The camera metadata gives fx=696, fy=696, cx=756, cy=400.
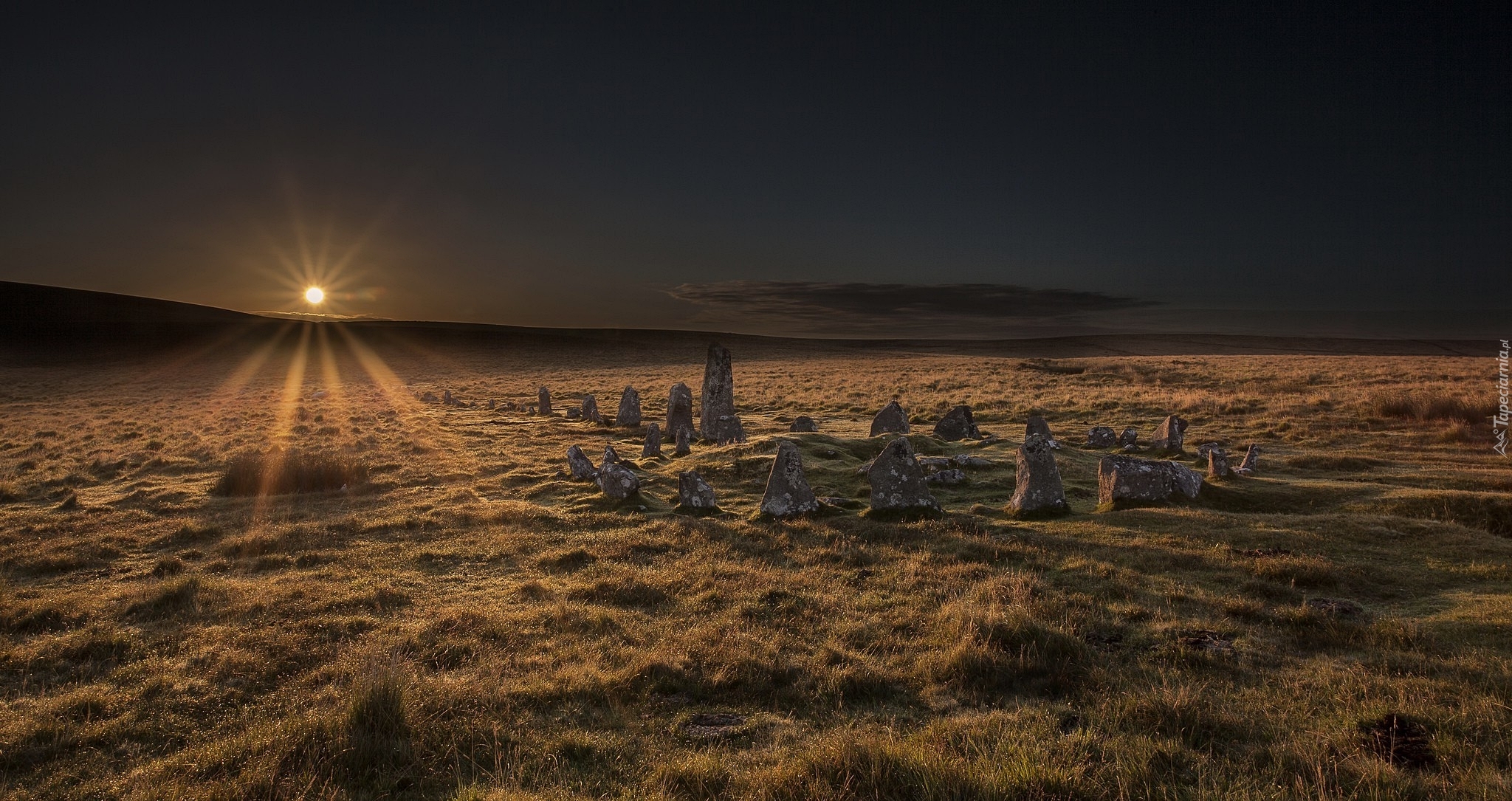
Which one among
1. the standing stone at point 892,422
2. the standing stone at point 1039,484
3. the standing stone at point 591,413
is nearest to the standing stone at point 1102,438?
the standing stone at point 892,422

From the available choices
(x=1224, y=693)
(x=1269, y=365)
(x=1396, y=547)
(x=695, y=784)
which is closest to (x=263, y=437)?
(x=695, y=784)

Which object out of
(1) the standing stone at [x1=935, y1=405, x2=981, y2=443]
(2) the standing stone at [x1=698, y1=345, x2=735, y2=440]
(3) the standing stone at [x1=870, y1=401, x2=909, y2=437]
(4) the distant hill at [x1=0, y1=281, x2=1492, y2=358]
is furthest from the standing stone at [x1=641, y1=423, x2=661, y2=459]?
(4) the distant hill at [x1=0, y1=281, x2=1492, y2=358]

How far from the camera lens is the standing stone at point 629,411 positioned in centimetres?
2852

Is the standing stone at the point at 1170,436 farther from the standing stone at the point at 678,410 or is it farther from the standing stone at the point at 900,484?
the standing stone at the point at 678,410

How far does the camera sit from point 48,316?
9612 cm

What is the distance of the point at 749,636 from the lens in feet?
25.2

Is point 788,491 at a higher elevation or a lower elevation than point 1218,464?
lower

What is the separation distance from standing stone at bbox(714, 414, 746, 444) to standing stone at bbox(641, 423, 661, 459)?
2.01 metres

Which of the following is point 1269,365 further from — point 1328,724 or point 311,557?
point 311,557

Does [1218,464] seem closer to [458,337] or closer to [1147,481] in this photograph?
[1147,481]

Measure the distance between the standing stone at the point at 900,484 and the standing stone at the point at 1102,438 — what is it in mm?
9742

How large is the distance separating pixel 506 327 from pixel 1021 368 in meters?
102

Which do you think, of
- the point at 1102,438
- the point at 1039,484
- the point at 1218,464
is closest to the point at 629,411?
the point at 1102,438

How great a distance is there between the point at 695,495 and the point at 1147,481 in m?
8.78
